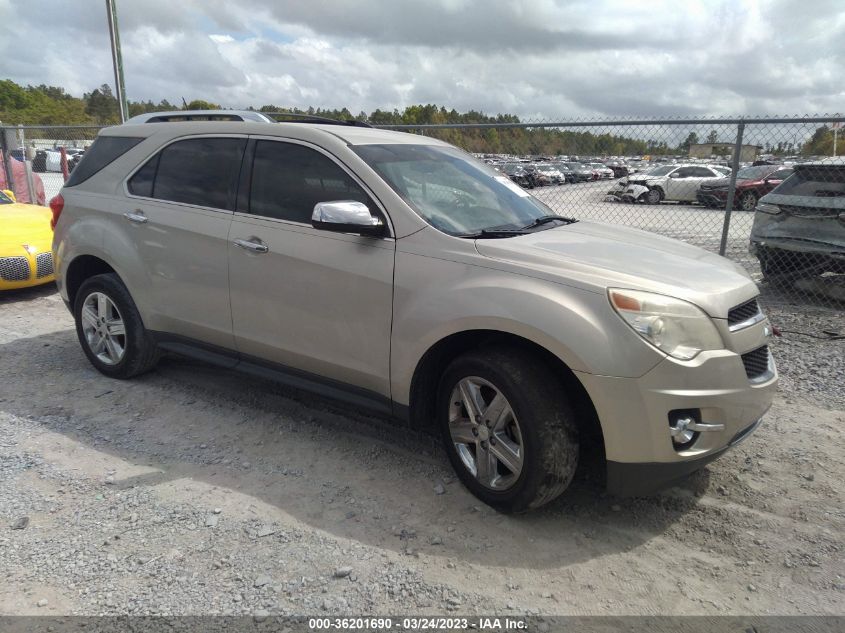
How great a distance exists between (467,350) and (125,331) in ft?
8.92

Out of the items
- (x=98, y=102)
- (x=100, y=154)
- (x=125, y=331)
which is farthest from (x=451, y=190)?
(x=98, y=102)

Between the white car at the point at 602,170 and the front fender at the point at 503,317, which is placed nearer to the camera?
the front fender at the point at 503,317

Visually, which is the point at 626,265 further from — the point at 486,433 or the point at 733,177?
the point at 733,177

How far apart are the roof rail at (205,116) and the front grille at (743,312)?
9.77 ft

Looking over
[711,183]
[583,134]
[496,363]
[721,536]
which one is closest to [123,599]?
[496,363]

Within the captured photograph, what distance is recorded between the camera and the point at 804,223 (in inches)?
272

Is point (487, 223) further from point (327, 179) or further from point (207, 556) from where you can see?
point (207, 556)

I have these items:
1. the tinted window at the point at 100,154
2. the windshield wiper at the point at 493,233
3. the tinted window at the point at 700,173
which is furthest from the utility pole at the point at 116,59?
the tinted window at the point at 700,173

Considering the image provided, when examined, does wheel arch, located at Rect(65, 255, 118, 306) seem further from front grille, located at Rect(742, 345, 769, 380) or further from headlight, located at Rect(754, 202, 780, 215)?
headlight, located at Rect(754, 202, 780, 215)

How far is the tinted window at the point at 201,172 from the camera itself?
12.9ft

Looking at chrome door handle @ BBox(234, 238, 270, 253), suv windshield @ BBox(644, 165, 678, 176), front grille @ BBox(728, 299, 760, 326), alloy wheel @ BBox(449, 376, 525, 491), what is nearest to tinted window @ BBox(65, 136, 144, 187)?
chrome door handle @ BBox(234, 238, 270, 253)

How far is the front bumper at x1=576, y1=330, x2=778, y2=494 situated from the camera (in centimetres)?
260

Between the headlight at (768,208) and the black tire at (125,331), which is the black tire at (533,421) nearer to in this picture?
the black tire at (125,331)

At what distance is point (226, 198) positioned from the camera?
12.8 feet
